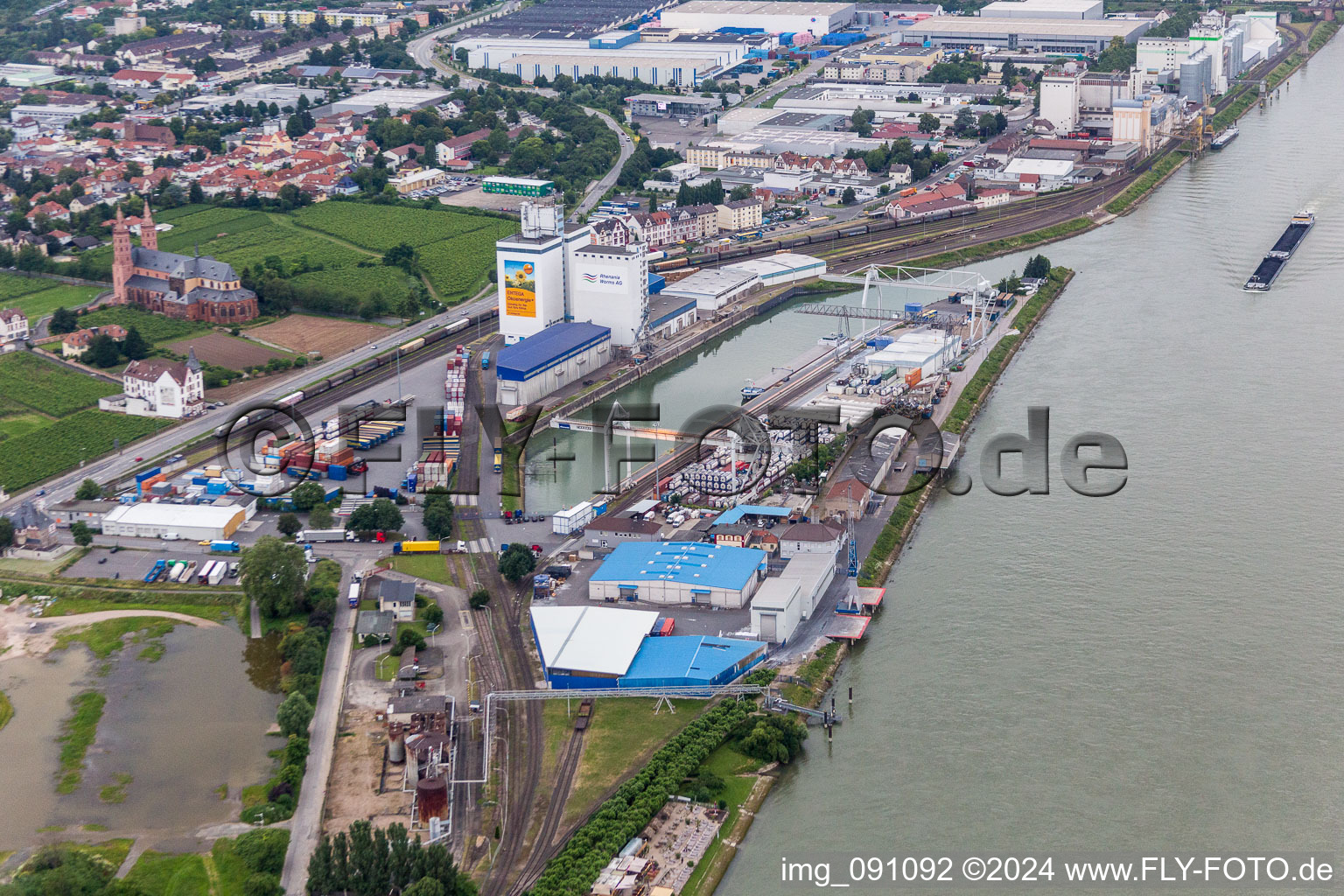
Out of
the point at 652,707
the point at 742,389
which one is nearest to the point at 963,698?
the point at 652,707

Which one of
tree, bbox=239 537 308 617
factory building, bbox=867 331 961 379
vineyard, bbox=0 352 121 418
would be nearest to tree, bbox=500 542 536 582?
tree, bbox=239 537 308 617

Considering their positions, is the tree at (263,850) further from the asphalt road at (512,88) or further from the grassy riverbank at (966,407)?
the asphalt road at (512,88)

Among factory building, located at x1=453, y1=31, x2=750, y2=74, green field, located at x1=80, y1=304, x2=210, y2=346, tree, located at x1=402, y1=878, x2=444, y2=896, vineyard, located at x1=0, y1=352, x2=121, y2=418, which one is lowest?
tree, located at x1=402, y1=878, x2=444, y2=896

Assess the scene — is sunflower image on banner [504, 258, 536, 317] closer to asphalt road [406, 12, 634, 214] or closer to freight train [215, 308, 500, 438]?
freight train [215, 308, 500, 438]

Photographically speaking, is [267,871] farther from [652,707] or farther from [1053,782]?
[1053,782]

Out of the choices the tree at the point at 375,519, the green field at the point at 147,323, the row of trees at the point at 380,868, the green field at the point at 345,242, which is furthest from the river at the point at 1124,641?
the green field at the point at 147,323

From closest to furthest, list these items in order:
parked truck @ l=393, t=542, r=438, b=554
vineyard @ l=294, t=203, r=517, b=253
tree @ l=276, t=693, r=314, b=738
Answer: tree @ l=276, t=693, r=314, b=738, parked truck @ l=393, t=542, r=438, b=554, vineyard @ l=294, t=203, r=517, b=253

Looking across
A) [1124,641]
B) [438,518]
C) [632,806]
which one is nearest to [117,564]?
[438,518]
